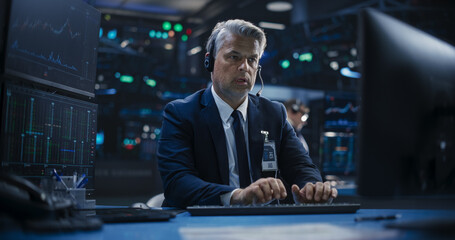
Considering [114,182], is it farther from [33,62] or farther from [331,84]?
[33,62]

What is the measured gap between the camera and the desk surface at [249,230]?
79 centimetres

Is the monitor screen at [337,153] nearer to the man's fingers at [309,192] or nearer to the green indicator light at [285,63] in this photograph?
the green indicator light at [285,63]

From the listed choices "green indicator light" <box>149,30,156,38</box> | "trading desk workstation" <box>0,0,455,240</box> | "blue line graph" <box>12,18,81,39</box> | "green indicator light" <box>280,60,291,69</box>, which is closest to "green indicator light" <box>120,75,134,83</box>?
"green indicator light" <box>149,30,156,38</box>

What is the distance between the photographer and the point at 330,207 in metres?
1.30

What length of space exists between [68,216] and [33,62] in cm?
61

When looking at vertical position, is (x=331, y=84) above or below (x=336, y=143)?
above

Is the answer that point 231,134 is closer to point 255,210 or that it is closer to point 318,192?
point 318,192

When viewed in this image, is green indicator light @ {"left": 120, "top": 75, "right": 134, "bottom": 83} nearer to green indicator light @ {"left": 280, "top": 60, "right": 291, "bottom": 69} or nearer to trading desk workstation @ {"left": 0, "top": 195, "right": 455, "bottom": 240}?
green indicator light @ {"left": 280, "top": 60, "right": 291, "bottom": 69}

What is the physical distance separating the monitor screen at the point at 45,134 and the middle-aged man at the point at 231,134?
13.7 inches

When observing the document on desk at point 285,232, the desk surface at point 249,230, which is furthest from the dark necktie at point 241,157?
the document on desk at point 285,232

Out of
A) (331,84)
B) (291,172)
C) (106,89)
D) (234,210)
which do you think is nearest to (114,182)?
(106,89)

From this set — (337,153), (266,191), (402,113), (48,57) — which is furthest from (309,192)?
(337,153)

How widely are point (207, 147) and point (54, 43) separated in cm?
74

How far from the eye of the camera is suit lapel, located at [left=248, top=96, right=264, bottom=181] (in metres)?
1.86
